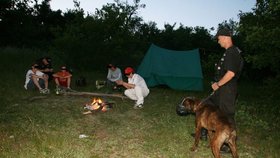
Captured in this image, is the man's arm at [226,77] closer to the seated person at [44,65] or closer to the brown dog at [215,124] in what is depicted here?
the brown dog at [215,124]

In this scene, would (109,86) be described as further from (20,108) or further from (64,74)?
(20,108)

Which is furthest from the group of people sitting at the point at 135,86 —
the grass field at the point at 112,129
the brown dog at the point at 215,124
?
the brown dog at the point at 215,124

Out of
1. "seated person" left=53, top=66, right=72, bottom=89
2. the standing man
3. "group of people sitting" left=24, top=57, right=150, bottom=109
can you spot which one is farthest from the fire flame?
the standing man

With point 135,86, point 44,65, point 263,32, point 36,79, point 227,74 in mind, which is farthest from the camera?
point 44,65

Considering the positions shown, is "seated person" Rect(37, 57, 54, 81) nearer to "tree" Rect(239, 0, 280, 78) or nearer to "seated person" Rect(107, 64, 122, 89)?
"seated person" Rect(107, 64, 122, 89)

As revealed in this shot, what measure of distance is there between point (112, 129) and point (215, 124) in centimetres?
293

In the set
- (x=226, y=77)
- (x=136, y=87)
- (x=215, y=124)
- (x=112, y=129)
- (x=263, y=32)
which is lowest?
(x=112, y=129)

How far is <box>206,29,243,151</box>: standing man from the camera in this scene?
5.66m

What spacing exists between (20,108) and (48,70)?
3.79m

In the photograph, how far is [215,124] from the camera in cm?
573

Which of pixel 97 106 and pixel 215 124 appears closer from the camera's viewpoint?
pixel 215 124

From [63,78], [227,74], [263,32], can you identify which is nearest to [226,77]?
[227,74]

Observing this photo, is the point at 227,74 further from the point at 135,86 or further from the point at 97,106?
the point at 97,106

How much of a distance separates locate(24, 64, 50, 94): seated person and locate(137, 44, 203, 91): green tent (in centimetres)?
462
